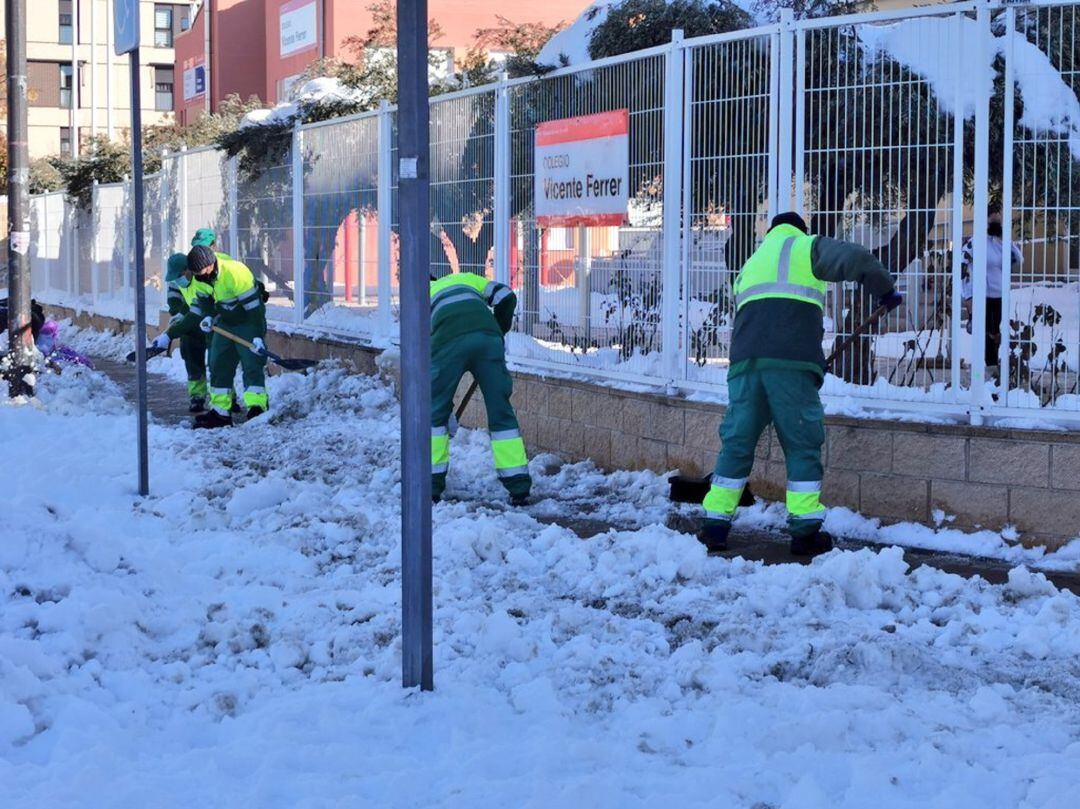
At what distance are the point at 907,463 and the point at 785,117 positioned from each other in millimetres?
2028

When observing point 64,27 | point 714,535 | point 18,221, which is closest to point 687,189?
point 714,535

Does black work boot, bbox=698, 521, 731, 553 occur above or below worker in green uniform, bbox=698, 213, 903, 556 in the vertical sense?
below

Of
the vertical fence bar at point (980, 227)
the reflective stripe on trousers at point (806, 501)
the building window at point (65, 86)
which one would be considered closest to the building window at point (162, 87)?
the building window at point (65, 86)

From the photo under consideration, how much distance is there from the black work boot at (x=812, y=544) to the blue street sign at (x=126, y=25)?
4.43 metres

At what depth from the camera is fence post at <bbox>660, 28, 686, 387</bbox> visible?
955 centimetres

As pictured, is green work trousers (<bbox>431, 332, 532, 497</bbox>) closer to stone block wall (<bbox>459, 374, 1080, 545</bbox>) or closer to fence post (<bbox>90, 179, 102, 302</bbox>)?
stone block wall (<bbox>459, 374, 1080, 545</bbox>)

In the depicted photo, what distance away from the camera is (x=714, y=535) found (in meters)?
7.93

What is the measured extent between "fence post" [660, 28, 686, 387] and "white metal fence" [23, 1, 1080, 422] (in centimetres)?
1

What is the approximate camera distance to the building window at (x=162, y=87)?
220ft

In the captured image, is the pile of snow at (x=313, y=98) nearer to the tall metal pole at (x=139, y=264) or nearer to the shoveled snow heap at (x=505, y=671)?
the tall metal pole at (x=139, y=264)

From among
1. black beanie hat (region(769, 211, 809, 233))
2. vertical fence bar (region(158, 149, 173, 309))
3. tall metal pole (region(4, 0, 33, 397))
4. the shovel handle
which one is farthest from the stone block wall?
vertical fence bar (region(158, 149, 173, 309))

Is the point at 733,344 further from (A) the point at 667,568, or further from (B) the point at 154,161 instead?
(B) the point at 154,161

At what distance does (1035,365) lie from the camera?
796 cm

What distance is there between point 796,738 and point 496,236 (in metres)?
7.30
